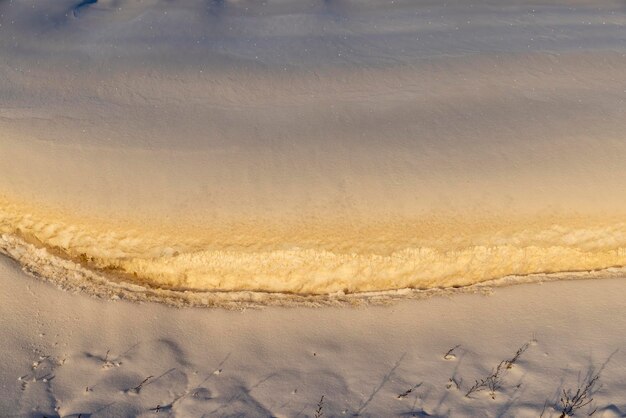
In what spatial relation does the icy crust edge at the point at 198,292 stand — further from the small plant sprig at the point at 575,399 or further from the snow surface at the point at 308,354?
the small plant sprig at the point at 575,399

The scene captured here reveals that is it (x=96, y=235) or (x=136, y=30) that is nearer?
(x=96, y=235)

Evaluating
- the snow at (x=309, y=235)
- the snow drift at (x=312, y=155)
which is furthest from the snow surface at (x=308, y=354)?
the snow drift at (x=312, y=155)

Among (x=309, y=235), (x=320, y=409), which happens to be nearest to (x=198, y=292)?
(x=309, y=235)

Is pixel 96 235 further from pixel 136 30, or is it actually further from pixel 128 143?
pixel 136 30

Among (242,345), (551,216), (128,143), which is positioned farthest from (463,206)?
(128,143)

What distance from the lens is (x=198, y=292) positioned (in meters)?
4.34

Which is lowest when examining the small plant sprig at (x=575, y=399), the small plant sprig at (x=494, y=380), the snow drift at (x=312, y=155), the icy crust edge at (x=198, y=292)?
the small plant sprig at (x=575, y=399)

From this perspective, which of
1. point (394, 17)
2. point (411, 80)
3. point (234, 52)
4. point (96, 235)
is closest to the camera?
point (96, 235)

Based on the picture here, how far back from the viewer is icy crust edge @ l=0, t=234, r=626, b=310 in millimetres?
4285

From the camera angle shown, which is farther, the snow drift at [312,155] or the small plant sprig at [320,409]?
the snow drift at [312,155]

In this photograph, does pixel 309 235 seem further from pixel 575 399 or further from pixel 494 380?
pixel 575 399

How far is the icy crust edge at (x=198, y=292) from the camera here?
4285 millimetres

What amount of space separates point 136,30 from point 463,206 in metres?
3.78

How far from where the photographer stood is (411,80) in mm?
5520
